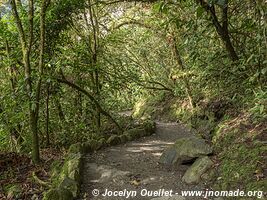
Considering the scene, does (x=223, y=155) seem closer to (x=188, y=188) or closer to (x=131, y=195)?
(x=188, y=188)

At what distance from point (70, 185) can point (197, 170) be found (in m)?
2.10

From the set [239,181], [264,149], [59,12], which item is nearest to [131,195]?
[239,181]

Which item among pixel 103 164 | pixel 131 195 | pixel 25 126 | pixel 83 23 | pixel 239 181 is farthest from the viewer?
pixel 83 23

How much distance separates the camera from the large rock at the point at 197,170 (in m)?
5.05

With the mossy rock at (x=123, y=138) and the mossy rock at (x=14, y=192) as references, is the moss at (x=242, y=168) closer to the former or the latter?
the mossy rock at (x=14, y=192)

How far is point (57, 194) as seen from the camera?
4.41 meters

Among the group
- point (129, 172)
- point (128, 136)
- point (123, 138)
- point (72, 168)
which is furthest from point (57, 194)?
point (128, 136)

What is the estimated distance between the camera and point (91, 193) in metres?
4.95

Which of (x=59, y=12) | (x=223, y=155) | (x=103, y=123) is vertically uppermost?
(x=59, y=12)

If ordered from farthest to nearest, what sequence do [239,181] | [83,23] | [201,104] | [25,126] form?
[201,104], [83,23], [25,126], [239,181]

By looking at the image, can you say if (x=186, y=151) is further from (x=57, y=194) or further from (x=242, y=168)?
(x=57, y=194)

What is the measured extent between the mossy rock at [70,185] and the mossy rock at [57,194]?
0.11 metres

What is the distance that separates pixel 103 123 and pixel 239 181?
6166mm

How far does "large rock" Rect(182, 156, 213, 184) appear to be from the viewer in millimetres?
5047
